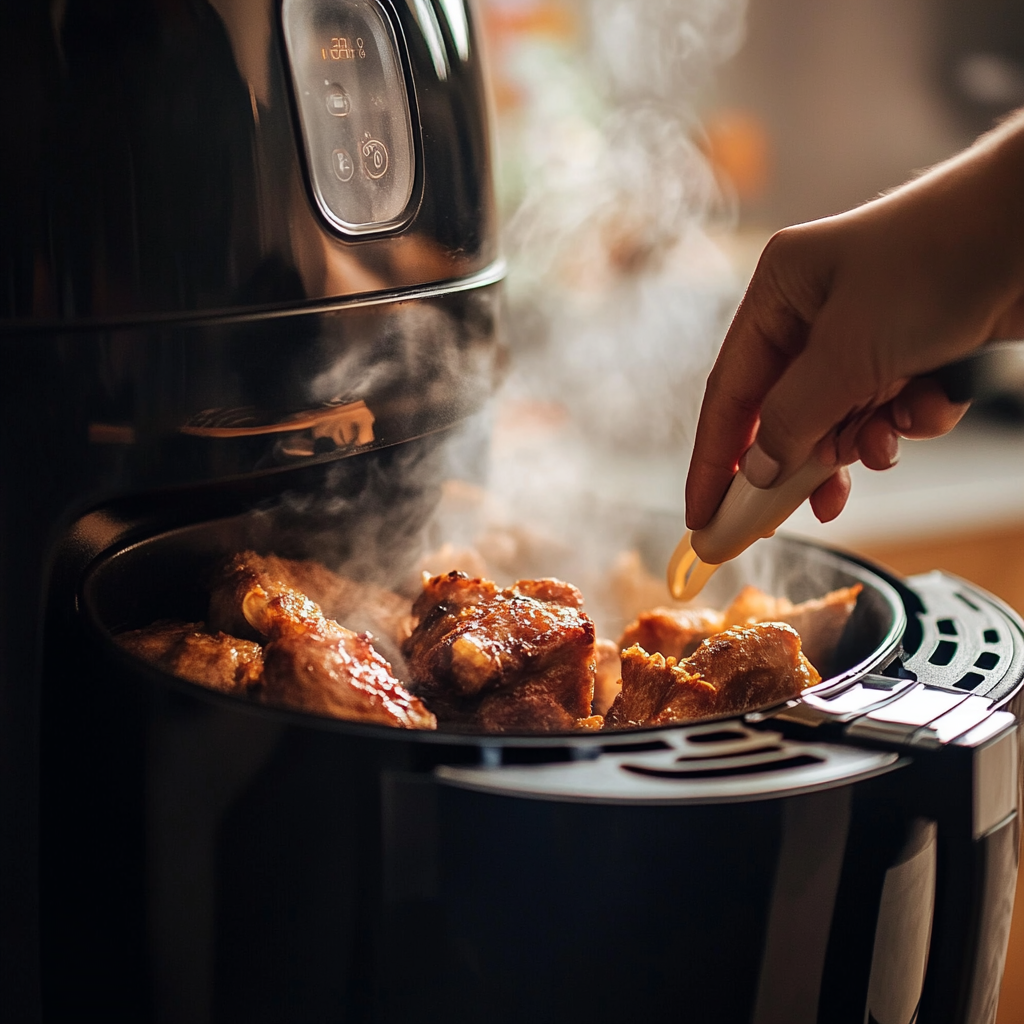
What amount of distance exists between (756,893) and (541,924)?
0.11 meters

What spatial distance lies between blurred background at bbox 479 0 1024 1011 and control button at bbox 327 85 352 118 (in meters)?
1.06

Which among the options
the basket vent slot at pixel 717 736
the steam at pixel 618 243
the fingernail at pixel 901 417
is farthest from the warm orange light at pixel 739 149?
the basket vent slot at pixel 717 736

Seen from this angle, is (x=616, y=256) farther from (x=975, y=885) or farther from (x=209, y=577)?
(x=975, y=885)

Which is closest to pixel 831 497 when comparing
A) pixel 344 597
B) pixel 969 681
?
pixel 969 681

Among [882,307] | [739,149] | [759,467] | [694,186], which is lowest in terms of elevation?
[759,467]

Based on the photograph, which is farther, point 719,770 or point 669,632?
point 669,632

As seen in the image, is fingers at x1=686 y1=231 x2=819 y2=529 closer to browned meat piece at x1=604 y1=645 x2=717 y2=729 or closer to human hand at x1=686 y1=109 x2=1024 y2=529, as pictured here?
human hand at x1=686 y1=109 x2=1024 y2=529

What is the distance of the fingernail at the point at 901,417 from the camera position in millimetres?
693

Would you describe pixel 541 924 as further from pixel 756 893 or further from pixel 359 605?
pixel 359 605

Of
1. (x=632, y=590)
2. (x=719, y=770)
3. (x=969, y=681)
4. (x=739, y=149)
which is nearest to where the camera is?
(x=719, y=770)

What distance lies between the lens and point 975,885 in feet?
1.96

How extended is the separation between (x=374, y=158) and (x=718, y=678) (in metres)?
0.42

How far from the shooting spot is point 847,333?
595mm

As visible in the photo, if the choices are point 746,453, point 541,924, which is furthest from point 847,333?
point 541,924
